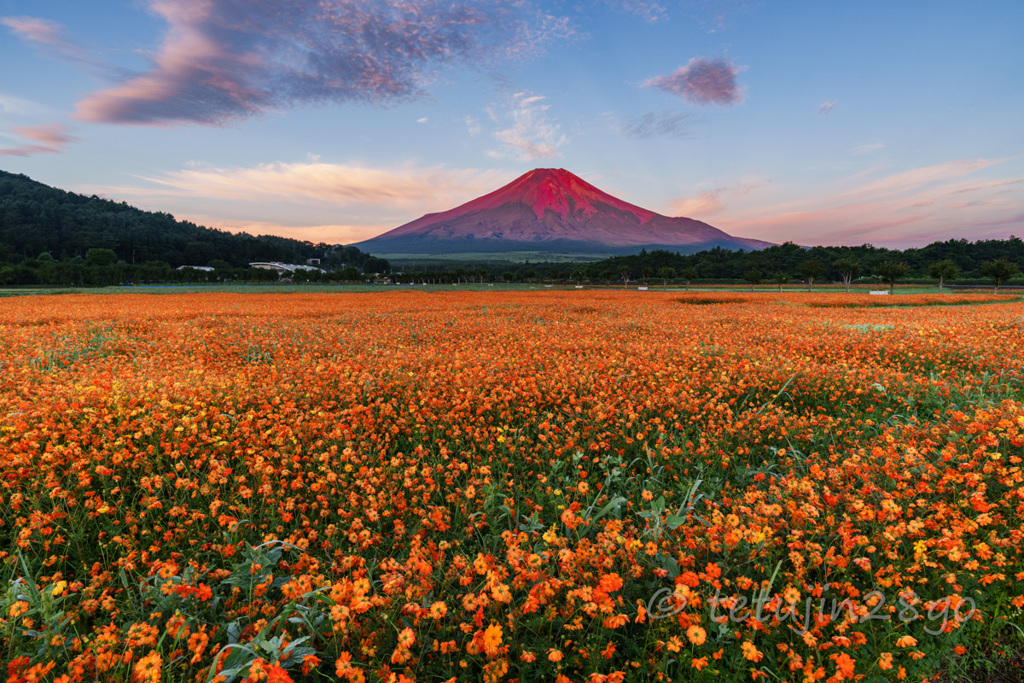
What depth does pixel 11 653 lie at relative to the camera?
2248mm

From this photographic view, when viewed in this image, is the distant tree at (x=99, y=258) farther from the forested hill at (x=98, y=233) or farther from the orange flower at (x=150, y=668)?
the orange flower at (x=150, y=668)

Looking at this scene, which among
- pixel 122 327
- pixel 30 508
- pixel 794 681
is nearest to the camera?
pixel 794 681

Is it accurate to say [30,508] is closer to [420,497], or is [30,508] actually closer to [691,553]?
[420,497]

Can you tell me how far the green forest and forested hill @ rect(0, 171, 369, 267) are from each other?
1.02 ft

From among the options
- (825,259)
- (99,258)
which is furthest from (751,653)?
(825,259)

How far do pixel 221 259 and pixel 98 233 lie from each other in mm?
31320

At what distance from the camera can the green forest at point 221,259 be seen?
84375mm

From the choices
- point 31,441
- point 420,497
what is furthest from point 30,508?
point 420,497

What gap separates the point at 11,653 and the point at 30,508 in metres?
2.21

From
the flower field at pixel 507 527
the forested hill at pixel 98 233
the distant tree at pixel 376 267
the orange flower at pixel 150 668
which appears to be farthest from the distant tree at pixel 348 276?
the orange flower at pixel 150 668

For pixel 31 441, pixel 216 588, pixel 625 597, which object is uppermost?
pixel 31 441

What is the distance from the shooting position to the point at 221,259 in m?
134

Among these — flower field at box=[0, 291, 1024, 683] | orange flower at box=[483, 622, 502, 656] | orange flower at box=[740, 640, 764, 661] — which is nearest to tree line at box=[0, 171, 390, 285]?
flower field at box=[0, 291, 1024, 683]

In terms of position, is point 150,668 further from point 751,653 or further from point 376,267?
point 376,267
